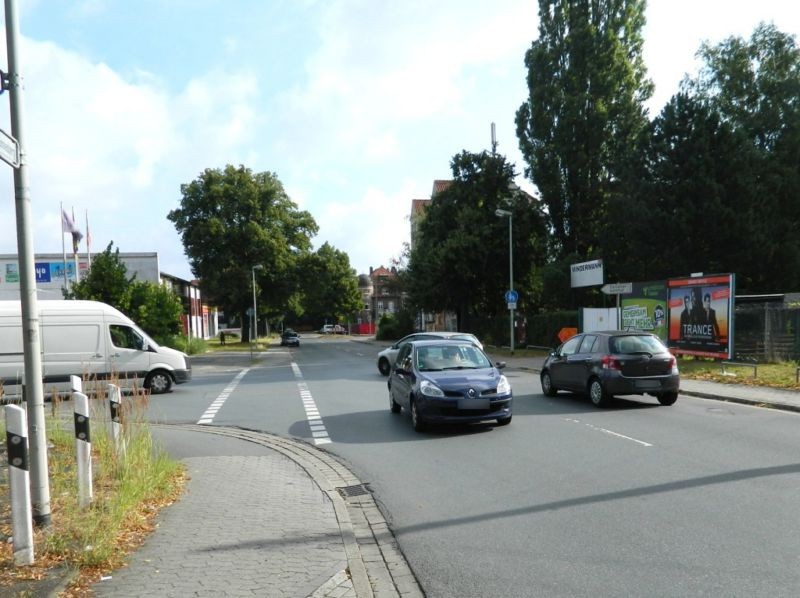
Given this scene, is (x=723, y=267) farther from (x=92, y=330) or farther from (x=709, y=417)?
(x=92, y=330)

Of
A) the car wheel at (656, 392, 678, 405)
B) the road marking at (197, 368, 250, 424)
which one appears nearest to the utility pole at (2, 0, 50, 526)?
the road marking at (197, 368, 250, 424)

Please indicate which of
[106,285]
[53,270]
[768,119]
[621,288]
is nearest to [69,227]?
[106,285]

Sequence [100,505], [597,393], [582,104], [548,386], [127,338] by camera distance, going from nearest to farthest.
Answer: [100,505], [597,393], [548,386], [127,338], [582,104]

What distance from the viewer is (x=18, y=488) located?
4801mm

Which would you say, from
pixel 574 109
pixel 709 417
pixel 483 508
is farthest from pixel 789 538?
pixel 574 109

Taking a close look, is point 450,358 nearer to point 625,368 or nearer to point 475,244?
point 625,368

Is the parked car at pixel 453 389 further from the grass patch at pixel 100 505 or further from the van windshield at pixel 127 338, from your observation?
the van windshield at pixel 127 338

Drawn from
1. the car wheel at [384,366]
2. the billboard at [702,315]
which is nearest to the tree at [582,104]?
the billboard at [702,315]

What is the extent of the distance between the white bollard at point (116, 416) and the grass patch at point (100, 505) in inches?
2.5

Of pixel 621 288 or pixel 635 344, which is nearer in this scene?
pixel 635 344

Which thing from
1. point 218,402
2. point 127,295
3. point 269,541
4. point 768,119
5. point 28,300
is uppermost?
point 768,119

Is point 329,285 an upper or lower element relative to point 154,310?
upper

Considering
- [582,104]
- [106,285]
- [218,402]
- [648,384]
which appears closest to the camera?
[648,384]

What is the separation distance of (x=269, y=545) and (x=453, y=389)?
5910mm
